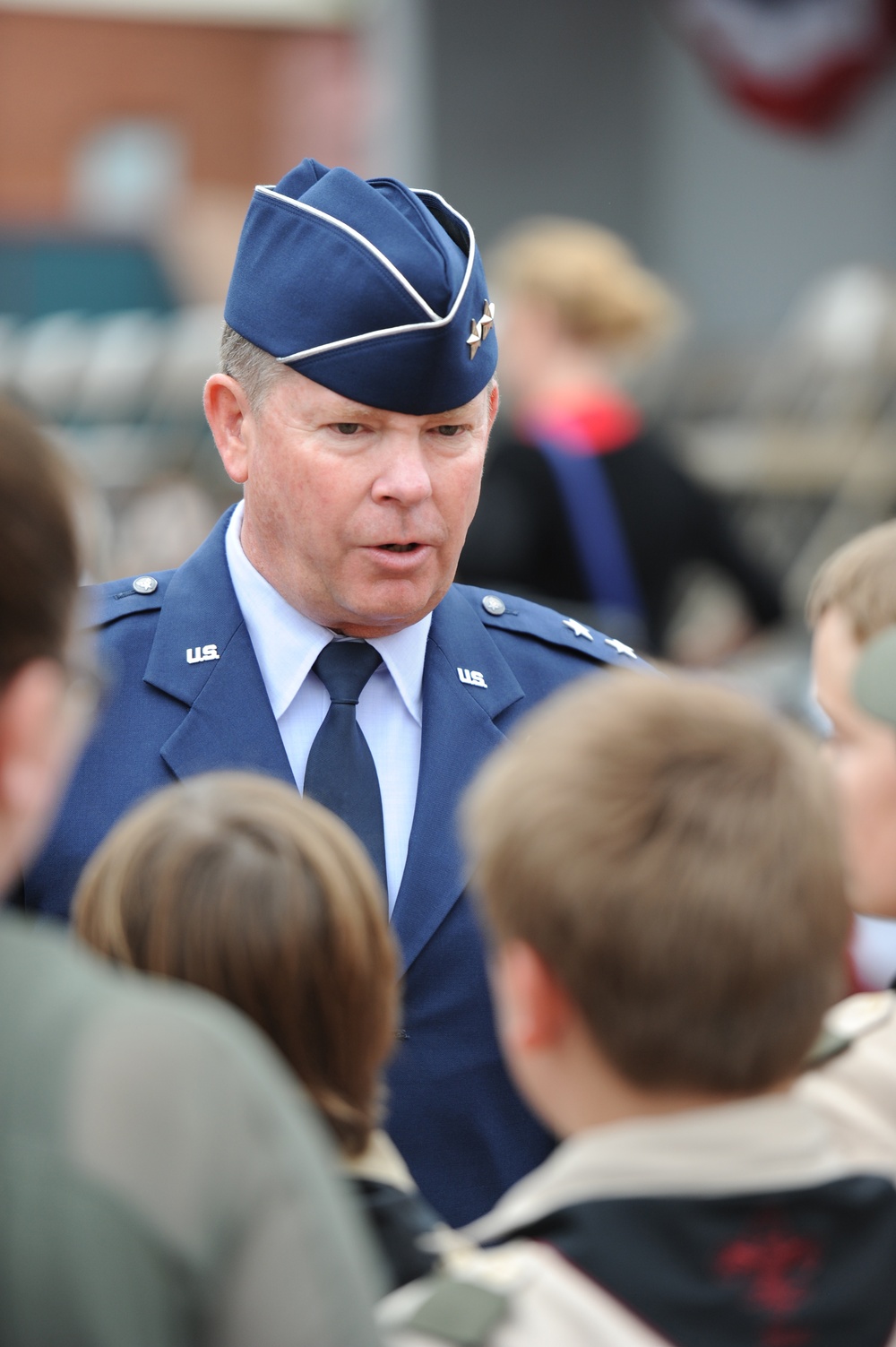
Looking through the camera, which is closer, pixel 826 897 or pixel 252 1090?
pixel 252 1090

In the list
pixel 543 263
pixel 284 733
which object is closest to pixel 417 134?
pixel 543 263

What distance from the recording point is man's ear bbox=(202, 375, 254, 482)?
213 centimetres

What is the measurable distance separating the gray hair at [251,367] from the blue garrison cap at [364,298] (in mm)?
18

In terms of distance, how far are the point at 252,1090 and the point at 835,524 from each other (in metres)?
8.52

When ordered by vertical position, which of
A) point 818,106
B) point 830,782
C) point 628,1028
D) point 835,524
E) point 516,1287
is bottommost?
point 835,524

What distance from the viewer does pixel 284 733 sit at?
6.81ft

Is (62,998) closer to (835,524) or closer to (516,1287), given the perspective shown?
(516,1287)

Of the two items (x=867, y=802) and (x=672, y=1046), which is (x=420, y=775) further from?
(x=672, y=1046)

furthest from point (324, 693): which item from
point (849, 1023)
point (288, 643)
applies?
point (849, 1023)

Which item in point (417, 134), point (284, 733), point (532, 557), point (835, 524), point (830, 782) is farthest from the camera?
point (417, 134)

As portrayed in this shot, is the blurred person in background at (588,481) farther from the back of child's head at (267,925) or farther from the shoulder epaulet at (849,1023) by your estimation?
the back of child's head at (267,925)

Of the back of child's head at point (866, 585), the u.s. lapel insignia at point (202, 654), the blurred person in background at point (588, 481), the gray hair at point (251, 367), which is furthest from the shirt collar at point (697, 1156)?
the blurred person in background at point (588, 481)

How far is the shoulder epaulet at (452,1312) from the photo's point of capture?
118 centimetres

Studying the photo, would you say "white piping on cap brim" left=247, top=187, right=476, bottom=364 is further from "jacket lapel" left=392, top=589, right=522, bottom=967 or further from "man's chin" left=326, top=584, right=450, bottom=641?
"jacket lapel" left=392, top=589, right=522, bottom=967
